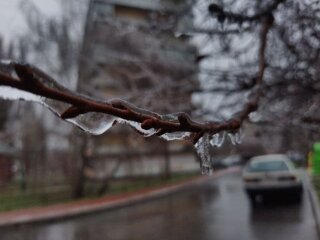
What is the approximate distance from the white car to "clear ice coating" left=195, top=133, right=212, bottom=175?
1634 centimetres

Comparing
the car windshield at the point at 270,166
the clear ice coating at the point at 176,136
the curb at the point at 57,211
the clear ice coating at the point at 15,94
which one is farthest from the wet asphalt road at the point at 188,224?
the clear ice coating at the point at 15,94

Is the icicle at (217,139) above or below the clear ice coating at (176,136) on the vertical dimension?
above

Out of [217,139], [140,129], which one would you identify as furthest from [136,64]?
[140,129]

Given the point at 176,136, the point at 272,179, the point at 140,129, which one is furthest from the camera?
the point at 272,179

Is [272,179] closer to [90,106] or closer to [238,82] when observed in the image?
[238,82]

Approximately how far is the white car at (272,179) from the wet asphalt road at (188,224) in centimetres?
48

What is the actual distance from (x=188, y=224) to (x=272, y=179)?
548cm

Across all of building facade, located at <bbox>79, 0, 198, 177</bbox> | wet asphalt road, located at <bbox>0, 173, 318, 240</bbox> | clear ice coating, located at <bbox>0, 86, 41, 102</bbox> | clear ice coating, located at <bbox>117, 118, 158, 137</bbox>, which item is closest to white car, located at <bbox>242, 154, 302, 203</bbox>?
wet asphalt road, located at <bbox>0, 173, 318, 240</bbox>

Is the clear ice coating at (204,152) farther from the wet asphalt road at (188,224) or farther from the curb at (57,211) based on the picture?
the curb at (57,211)

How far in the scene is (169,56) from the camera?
14.7 metres

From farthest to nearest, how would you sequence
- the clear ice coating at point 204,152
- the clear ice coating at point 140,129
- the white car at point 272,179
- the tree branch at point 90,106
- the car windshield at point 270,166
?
1. the car windshield at point 270,166
2. the white car at point 272,179
3. the clear ice coating at point 204,152
4. the clear ice coating at point 140,129
5. the tree branch at point 90,106

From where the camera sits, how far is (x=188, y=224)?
46.8ft

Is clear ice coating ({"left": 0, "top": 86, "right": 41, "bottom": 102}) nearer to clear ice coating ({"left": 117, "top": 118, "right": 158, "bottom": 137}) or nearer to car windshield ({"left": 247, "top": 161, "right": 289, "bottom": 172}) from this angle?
clear ice coating ({"left": 117, "top": 118, "right": 158, "bottom": 137})

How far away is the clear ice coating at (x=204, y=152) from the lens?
264 centimetres
